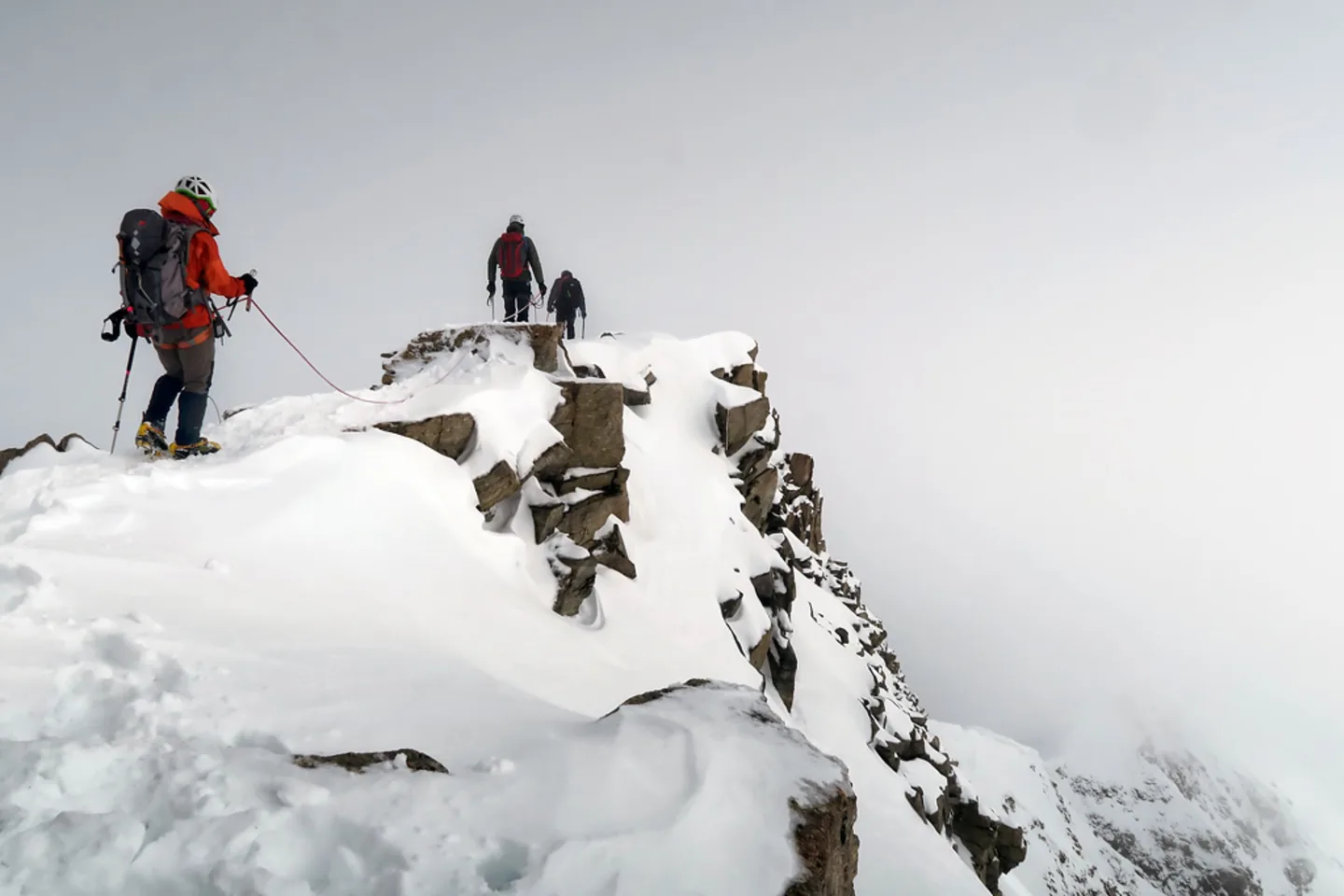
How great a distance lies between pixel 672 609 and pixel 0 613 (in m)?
9.64

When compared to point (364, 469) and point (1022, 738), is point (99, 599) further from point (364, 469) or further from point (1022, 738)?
point (1022, 738)

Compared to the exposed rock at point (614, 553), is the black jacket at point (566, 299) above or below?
above

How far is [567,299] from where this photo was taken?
711 inches

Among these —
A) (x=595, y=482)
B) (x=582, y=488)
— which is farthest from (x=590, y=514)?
(x=595, y=482)

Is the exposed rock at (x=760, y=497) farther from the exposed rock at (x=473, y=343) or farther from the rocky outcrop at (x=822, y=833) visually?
the rocky outcrop at (x=822, y=833)

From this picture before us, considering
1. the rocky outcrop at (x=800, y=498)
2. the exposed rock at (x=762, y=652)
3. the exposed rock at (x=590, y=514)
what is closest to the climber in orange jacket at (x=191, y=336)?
the exposed rock at (x=590, y=514)

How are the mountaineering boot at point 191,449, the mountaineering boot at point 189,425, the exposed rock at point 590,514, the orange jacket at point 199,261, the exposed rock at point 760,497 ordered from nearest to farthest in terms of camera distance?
the orange jacket at point 199,261 → the mountaineering boot at point 189,425 → the mountaineering boot at point 191,449 → the exposed rock at point 590,514 → the exposed rock at point 760,497

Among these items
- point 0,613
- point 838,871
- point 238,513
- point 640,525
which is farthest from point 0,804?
point 640,525

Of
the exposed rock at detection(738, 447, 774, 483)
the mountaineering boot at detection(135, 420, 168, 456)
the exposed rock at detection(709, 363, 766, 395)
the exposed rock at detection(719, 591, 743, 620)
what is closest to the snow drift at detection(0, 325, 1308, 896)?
the mountaineering boot at detection(135, 420, 168, 456)

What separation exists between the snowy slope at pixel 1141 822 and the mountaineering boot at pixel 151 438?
145ft

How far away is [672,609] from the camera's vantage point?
11742 mm

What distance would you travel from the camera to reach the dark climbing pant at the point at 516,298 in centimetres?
1299

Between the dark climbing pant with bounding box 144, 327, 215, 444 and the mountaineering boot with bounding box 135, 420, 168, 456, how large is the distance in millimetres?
31

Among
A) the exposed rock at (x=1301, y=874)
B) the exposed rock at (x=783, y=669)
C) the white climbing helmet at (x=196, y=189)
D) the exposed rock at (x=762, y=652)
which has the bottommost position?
the exposed rock at (x=1301, y=874)
